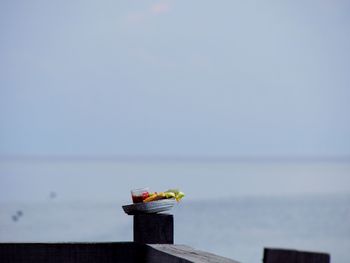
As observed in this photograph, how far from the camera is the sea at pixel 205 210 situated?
3828 centimetres

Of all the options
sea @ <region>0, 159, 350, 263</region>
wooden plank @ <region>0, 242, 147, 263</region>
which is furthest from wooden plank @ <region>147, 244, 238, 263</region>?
sea @ <region>0, 159, 350, 263</region>

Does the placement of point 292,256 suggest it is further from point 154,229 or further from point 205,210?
point 205,210

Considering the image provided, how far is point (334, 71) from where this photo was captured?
110m

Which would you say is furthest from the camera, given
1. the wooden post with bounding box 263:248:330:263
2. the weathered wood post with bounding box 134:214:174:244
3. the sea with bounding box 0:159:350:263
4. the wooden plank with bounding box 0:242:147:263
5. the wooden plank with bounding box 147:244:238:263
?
the sea with bounding box 0:159:350:263

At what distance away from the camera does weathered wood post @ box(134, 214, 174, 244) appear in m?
6.49

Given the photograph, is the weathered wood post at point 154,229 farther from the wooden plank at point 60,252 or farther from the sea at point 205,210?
the sea at point 205,210

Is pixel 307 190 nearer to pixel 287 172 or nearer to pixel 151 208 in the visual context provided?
pixel 287 172

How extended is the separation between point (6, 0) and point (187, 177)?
40.0 meters

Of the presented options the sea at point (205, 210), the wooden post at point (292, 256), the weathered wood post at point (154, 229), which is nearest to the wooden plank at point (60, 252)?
the weathered wood post at point (154, 229)

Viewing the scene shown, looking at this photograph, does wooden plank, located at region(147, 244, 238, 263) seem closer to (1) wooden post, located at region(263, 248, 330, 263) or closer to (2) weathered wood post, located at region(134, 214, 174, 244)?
(2) weathered wood post, located at region(134, 214, 174, 244)

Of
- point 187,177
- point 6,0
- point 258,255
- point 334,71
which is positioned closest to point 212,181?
point 187,177

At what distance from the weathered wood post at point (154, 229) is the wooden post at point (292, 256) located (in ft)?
8.95

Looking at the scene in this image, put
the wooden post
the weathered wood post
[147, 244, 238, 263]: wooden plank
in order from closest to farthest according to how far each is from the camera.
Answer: the wooden post, [147, 244, 238, 263]: wooden plank, the weathered wood post

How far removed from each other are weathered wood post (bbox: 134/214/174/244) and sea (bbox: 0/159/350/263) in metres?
21.7
